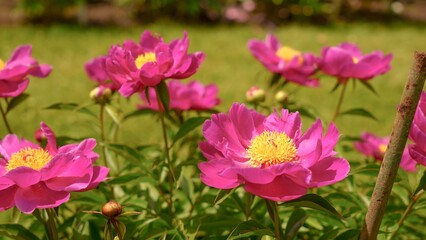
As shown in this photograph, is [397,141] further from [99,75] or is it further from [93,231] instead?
[99,75]

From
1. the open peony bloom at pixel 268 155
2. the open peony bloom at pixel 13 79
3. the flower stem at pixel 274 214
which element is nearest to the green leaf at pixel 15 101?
the open peony bloom at pixel 13 79

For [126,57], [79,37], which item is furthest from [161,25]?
[126,57]

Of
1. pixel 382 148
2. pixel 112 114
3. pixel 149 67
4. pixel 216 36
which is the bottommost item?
pixel 216 36

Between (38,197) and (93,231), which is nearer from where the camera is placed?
(38,197)

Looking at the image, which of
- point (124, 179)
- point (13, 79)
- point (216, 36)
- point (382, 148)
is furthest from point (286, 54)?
point (216, 36)

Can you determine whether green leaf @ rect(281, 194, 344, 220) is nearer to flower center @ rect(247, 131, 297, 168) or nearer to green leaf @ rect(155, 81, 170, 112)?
flower center @ rect(247, 131, 297, 168)

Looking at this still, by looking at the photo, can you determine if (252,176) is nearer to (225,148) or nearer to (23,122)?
(225,148)
